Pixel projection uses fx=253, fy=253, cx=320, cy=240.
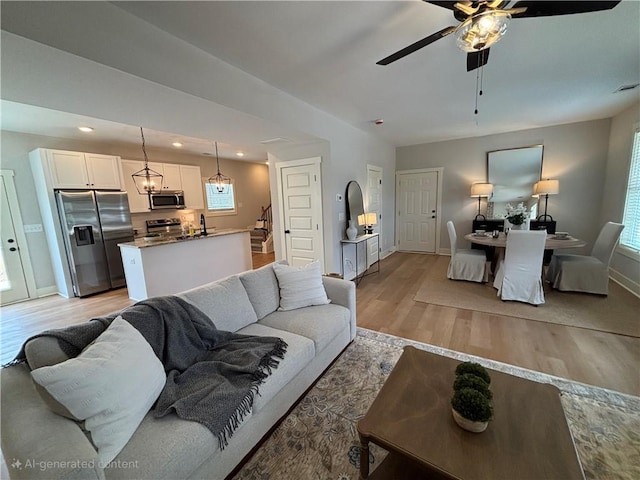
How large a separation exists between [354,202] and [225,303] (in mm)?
3120

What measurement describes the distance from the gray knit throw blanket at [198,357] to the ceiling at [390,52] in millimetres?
1707

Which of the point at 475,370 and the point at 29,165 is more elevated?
the point at 29,165

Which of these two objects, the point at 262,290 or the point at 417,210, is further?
the point at 417,210

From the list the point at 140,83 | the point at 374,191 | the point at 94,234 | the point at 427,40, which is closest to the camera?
the point at 427,40

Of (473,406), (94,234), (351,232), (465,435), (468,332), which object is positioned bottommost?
(468,332)

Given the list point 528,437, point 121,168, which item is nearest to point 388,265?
point 528,437

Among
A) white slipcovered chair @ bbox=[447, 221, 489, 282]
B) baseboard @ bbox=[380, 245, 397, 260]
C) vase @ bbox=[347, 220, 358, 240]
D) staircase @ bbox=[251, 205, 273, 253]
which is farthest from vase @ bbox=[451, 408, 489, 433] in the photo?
staircase @ bbox=[251, 205, 273, 253]

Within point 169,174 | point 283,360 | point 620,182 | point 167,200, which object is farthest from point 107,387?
point 620,182

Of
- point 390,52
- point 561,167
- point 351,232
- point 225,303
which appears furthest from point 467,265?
point 225,303

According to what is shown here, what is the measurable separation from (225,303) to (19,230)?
462 cm

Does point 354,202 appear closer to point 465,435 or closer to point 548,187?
point 548,187

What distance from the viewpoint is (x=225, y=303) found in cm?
199

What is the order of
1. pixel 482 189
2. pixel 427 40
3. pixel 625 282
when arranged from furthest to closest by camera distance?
pixel 482 189 → pixel 625 282 → pixel 427 40

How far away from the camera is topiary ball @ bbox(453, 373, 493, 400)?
44.7 inches
